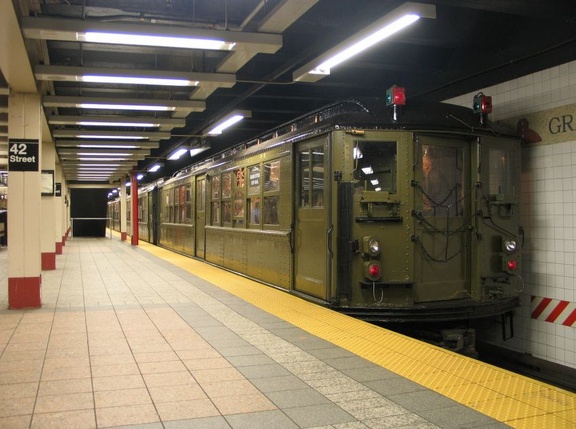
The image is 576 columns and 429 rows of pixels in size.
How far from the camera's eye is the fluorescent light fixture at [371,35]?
517cm

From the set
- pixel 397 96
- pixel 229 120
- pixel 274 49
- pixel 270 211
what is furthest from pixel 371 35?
pixel 229 120

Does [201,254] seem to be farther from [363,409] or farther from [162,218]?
[363,409]

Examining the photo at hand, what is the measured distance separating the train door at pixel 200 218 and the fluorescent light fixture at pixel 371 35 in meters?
6.26

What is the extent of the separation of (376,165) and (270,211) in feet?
8.54

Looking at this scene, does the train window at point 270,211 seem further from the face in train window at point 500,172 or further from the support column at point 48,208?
the support column at point 48,208

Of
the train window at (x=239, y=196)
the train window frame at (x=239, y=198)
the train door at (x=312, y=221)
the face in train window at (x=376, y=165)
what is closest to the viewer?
the face in train window at (x=376, y=165)

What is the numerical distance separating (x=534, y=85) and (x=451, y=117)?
1.63m

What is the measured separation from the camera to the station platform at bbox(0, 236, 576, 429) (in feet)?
11.6

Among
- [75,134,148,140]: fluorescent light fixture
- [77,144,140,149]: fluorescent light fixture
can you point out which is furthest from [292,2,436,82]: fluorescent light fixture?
[77,144,140,149]: fluorescent light fixture

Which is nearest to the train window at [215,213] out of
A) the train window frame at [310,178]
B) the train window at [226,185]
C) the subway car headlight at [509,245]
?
the train window at [226,185]

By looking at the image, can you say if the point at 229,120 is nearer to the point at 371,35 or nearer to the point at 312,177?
the point at 312,177

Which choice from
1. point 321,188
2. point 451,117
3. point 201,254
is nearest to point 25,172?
point 321,188

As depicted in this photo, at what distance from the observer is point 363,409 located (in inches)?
145

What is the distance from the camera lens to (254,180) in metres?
9.47
